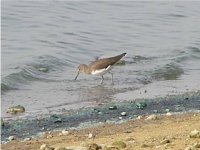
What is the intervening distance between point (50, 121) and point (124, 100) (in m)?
2.40

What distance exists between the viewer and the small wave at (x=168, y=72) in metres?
15.5

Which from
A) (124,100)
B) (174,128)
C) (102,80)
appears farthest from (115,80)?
(174,128)

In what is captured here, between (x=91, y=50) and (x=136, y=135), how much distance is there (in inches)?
385

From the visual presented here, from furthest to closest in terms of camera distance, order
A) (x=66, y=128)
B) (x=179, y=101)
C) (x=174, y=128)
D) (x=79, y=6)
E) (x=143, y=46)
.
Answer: (x=79, y=6) < (x=143, y=46) < (x=179, y=101) < (x=66, y=128) < (x=174, y=128)

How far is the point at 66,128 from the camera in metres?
10.1

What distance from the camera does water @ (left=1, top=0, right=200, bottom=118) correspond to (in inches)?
530

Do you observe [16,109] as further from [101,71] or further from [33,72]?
[101,71]

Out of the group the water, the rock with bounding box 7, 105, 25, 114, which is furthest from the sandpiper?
the rock with bounding box 7, 105, 25, 114

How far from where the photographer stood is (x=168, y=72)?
631 inches

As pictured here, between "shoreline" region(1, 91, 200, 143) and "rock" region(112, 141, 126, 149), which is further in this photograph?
"shoreline" region(1, 91, 200, 143)

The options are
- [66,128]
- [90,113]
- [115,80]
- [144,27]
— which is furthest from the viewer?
[144,27]

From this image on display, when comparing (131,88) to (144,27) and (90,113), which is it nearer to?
(90,113)

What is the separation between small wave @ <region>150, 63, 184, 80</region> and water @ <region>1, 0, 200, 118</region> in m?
0.02

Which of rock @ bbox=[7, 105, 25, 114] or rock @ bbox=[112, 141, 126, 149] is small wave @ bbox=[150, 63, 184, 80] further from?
rock @ bbox=[112, 141, 126, 149]
